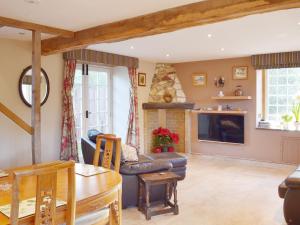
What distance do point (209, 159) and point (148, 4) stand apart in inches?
195

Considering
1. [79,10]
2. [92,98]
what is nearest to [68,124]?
[92,98]

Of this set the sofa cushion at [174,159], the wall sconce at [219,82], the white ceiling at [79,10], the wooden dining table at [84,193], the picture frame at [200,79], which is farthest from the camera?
the picture frame at [200,79]

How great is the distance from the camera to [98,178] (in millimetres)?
2535

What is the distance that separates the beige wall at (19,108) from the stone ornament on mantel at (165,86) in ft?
9.36

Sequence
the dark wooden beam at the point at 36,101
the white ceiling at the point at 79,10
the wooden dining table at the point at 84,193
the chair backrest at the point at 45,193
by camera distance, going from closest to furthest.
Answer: the chair backrest at the point at 45,193
the wooden dining table at the point at 84,193
the white ceiling at the point at 79,10
the dark wooden beam at the point at 36,101

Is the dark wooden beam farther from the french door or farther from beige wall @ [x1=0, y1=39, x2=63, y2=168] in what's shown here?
the french door

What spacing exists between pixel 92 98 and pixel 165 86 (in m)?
2.08

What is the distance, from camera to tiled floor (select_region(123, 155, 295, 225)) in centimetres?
362

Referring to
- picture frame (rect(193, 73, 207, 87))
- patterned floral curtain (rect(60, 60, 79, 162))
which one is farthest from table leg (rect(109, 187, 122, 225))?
picture frame (rect(193, 73, 207, 87))

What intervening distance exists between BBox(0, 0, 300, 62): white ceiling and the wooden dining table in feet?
5.82

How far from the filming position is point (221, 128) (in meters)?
7.22

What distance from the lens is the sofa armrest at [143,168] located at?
3918 millimetres

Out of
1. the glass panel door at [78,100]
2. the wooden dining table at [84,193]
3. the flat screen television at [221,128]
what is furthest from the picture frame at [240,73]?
the wooden dining table at [84,193]

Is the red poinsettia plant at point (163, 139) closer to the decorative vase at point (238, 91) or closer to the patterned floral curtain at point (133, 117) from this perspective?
the patterned floral curtain at point (133, 117)
